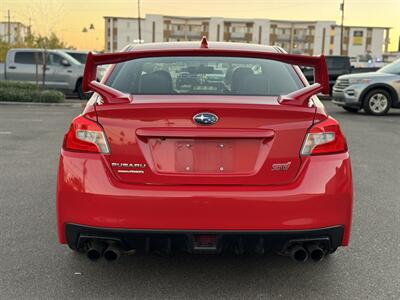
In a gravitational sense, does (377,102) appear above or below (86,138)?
below

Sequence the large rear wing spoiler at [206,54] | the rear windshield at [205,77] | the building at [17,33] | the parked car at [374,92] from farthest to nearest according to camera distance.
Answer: the building at [17,33] → the parked car at [374,92] → the rear windshield at [205,77] → the large rear wing spoiler at [206,54]

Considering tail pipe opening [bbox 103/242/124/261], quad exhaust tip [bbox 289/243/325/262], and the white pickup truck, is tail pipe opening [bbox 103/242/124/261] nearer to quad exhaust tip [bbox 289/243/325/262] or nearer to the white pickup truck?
quad exhaust tip [bbox 289/243/325/262]

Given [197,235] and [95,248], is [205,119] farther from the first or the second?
[95,248]

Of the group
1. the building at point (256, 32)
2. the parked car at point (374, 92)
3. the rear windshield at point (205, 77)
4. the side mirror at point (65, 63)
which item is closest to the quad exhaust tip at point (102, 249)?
the rear windshield at point (205, 77)

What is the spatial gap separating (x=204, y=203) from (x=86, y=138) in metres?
0.80

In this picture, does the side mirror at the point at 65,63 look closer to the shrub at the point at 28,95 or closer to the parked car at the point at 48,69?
the parked car at the point at 48,69

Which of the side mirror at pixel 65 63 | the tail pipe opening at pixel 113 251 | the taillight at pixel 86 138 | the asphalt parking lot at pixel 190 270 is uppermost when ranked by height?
the taillight at pixel 86 138

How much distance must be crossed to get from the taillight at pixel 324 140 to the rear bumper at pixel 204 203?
59 mm

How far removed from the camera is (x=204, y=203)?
113 inches

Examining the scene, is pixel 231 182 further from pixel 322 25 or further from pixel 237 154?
pixel 322 25

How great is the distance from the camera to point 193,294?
10.7 ft

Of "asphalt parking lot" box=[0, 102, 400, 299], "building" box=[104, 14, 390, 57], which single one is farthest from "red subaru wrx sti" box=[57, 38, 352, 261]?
"building" box=[104, 14, 390, 57]

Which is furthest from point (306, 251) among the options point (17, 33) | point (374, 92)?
point (17, 33)

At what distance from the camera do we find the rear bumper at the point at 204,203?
2.87 meters
